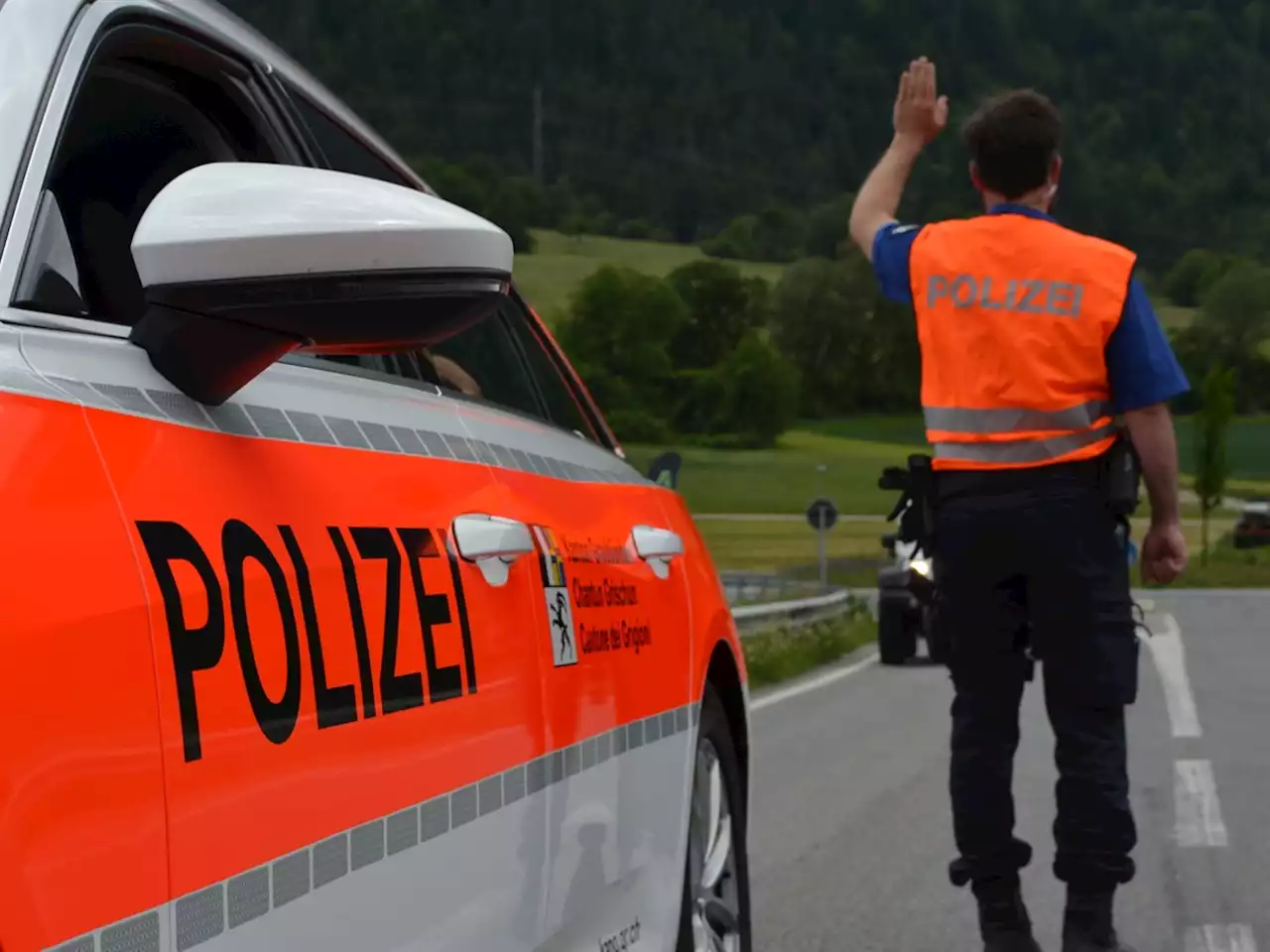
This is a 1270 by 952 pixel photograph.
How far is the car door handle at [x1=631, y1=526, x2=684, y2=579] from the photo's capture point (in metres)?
3.74

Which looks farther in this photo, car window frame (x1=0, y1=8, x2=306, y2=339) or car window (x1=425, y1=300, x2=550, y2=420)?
car window (x1=425, y1=300, x2=550, y2=420)

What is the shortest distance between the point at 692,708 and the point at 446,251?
2121 millimetres

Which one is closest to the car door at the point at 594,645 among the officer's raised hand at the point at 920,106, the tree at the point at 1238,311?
the officer's raised hand at the point at 920,106

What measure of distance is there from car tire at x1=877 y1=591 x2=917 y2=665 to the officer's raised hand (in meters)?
15.2

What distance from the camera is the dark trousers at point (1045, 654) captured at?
4.71 metres

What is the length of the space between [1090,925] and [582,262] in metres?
97.4

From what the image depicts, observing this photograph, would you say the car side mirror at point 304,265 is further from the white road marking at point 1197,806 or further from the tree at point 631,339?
the tree at point 631,339

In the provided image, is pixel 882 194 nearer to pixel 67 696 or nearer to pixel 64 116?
pixel 64 116

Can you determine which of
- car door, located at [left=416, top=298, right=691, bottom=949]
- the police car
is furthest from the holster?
the police car

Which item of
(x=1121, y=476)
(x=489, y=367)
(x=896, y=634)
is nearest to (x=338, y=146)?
(x=489, y=367)

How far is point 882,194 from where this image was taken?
5027 mm

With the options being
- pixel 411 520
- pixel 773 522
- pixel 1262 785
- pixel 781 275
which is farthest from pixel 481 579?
pixel 781 275

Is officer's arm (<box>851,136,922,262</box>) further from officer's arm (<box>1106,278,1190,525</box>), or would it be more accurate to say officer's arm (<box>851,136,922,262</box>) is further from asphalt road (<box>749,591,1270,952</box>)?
asphalt road (<box>749,591,1270,952</box>)

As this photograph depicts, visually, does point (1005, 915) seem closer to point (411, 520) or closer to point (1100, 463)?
point (1100, 463)
